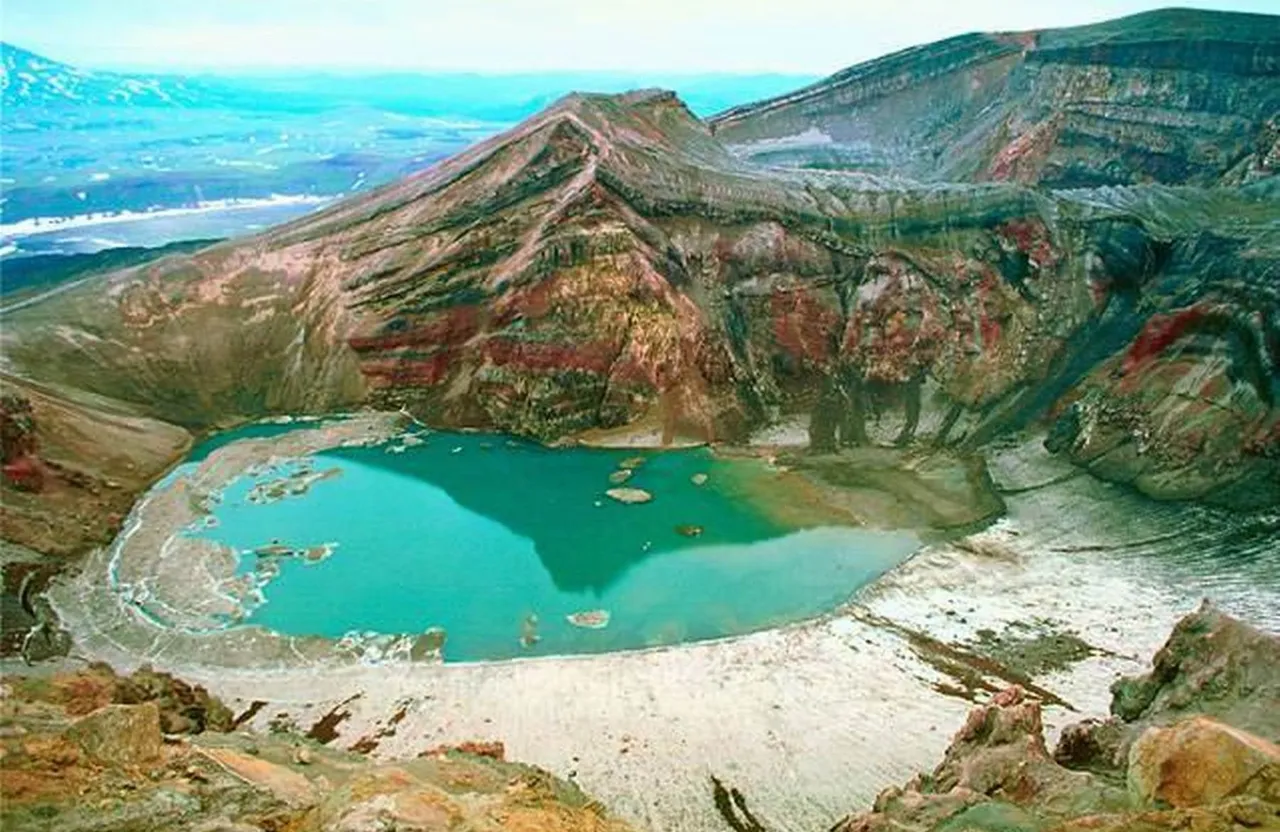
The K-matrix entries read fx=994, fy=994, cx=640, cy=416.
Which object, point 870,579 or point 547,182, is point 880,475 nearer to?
point 870,579

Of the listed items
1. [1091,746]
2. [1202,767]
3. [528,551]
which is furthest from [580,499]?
[1202,767]

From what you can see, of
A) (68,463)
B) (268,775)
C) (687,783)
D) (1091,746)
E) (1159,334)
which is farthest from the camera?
(1159,334)

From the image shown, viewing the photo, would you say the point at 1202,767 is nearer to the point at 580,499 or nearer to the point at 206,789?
the point at 206,789

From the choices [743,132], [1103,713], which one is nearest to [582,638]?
[1103,713]

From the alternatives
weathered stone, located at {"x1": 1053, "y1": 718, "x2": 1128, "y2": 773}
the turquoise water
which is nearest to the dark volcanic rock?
the turquoise water

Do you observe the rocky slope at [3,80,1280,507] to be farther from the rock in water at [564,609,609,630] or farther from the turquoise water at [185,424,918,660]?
the rock in water at [564,609,609,630]

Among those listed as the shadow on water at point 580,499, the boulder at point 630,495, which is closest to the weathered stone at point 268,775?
the shadow on water at point 580,499

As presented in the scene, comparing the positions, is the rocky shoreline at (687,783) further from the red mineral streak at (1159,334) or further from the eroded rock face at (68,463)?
the red mineral streak at (1159,334)
